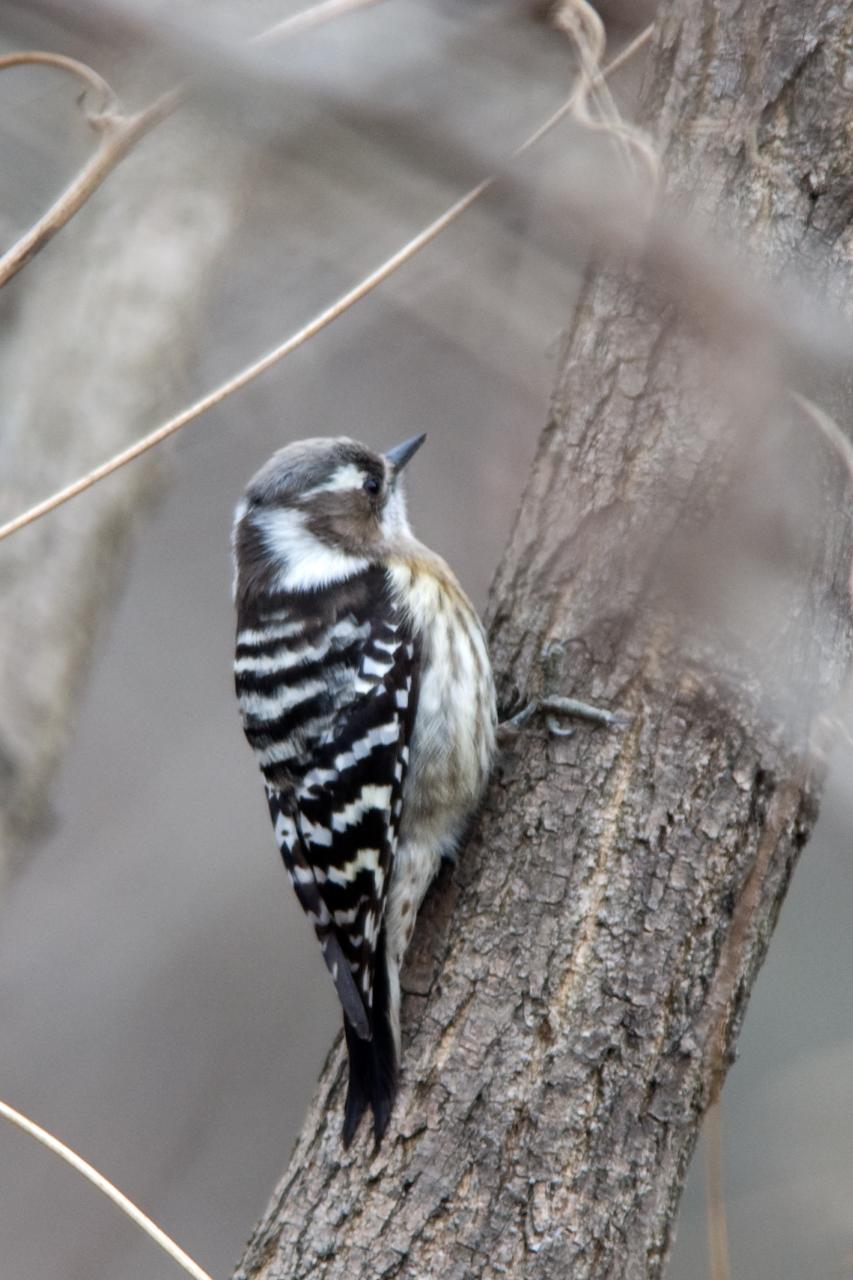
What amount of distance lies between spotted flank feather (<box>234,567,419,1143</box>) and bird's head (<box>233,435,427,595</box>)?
0.33ft

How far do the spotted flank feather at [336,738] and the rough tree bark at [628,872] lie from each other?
10.9 inches

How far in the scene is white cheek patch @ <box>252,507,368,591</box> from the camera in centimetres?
320

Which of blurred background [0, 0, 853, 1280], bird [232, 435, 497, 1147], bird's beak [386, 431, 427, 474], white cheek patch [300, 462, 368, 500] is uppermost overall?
bird's beak [386, 431, 427, 474]

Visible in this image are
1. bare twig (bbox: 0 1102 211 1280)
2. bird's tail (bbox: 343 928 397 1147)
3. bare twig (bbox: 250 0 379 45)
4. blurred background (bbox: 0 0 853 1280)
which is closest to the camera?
bare twig (bbox: 250 0 379 45)

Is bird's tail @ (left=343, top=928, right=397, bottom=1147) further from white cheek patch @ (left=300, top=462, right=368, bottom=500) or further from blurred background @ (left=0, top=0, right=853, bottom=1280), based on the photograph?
white cheek patch @ (left=300, top=462, right=368, bottom=500)

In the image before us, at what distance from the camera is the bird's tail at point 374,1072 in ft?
7.80

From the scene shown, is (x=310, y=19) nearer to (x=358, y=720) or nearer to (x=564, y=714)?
(x=564, y=714)

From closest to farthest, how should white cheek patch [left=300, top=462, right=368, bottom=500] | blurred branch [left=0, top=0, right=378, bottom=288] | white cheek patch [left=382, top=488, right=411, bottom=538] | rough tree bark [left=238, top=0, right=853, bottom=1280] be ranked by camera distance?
blurred branch [left=0, top=0, right=378, bottom=288], rough tree bark [left=238, top=0, right=853, bottom=1280], white cheek patch [left=300, top=462, right=368, bottom=500], white cheek patch [left=382, top=488, right=411, bottom=538]

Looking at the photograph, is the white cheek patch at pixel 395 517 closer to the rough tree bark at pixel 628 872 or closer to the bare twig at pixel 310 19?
the rough tree bark at pixel 628 872

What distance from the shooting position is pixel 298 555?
10.7 feet

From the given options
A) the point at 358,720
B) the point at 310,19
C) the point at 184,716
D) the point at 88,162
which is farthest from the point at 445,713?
the point at 184,716

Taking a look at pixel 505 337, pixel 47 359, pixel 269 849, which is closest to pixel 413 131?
pixel 505 337

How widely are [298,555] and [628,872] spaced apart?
4.20 ft

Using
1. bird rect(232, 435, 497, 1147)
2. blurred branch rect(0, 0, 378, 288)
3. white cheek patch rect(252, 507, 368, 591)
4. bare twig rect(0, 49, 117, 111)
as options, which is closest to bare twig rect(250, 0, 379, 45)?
blurred branch rect(0, 0, 378, 288)
